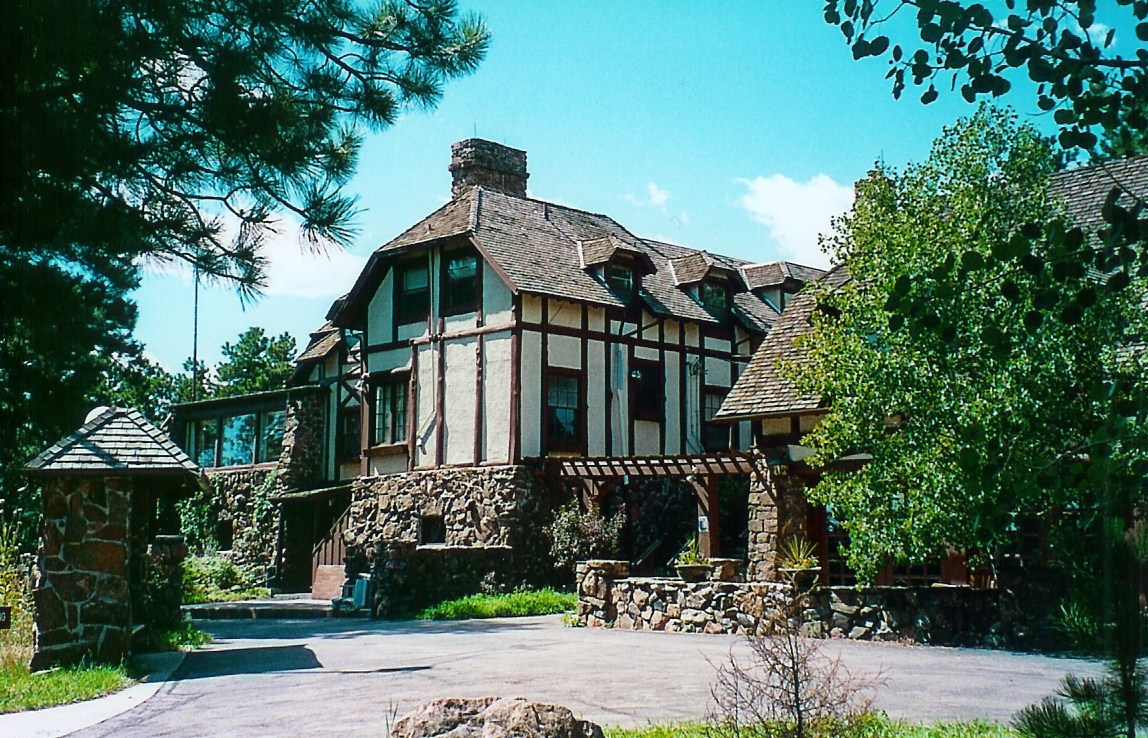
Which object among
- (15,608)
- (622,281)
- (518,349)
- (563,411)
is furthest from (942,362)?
(622,281)

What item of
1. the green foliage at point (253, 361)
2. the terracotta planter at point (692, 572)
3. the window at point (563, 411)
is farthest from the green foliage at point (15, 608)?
the green foliage at point (253, 361)

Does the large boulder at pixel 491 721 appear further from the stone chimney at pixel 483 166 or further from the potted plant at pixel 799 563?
the stone chimney at pixel 483 166

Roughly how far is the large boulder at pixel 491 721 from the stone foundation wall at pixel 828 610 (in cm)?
704

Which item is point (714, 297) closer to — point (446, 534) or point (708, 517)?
point (708, 517)

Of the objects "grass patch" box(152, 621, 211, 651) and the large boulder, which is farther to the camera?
"grass patch" box(152, 621, 211, 651)

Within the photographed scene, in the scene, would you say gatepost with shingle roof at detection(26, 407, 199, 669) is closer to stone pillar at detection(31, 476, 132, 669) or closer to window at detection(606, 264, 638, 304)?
stone pillar at detection(31, 476, 132, 669)

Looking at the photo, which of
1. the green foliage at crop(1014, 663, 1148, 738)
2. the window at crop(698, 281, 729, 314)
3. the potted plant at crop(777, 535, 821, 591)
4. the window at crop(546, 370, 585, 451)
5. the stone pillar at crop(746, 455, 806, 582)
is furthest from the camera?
the window at crop(698, 281, 729, 314)

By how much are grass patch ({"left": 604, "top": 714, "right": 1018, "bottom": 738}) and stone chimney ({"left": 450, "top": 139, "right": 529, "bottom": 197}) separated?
927 inches

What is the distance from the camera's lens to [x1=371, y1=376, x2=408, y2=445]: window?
28062mm

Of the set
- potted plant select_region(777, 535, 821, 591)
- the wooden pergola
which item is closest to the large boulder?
potted plant select_region(777, 535, 821, 591)

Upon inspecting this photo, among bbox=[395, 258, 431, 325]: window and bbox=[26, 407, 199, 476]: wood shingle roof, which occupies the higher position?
bbox=[395, 258, 431, 325]: window

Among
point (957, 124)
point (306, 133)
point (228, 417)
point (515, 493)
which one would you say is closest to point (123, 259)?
point (306, 133)

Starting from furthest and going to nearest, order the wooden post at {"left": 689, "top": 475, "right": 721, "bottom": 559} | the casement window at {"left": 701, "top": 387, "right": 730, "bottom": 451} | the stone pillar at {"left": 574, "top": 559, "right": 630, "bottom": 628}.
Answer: the casement window at {"left": 701, "top": 387, "right": 730, "bottom": 451}, the wooden post at {"left": 689, "top": 475, "right": 721, "bottom": 559}, the stone pillar at {"left": 574, "top": 559, "right": 630, "bottom": 628}

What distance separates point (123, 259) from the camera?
948cm
